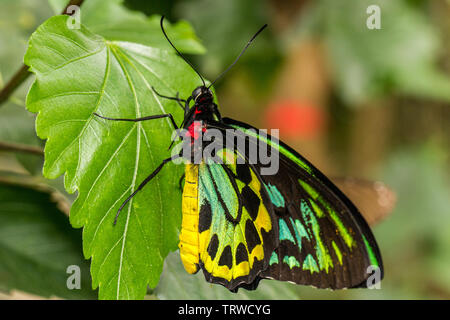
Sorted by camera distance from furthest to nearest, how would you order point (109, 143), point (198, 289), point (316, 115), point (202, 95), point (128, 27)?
point (316, 115) < point (128, 27) < point (198, 289) < point (202, 95) < point (109, 143)

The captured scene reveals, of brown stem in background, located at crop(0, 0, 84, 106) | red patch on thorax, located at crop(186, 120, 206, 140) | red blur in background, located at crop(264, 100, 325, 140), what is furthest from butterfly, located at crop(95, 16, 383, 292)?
red blur in background, located at crop(264, 100, 325, 140)

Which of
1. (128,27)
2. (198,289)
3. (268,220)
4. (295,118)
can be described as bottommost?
(198,289)

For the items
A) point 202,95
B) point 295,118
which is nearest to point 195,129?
point 202,95

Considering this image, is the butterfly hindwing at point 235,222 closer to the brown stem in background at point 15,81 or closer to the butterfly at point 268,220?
the butterfly at point 268,220

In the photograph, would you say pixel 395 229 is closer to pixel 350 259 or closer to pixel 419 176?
pixel 419 176

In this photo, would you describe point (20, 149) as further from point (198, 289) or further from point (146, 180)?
point (198, 289)

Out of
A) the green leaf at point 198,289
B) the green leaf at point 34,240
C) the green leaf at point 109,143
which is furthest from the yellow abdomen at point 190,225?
the green leaf at point 34,240
